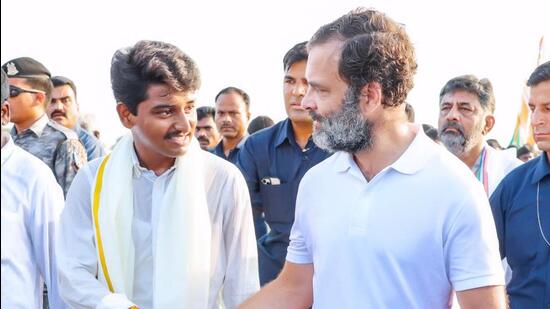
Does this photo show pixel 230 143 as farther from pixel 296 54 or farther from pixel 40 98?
pixel 296 54

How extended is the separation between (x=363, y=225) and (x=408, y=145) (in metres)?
0.32

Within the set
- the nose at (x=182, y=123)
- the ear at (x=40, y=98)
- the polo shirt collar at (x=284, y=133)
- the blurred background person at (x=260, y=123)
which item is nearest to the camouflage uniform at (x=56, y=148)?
the ear at (x=40, y=98)

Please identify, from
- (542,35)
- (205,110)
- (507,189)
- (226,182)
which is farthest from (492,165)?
(542,35)

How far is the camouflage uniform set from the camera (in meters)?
4.61

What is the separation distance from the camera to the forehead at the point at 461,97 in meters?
5.84

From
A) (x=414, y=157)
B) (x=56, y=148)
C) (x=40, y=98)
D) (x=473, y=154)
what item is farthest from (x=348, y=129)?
(x=473, y=154)

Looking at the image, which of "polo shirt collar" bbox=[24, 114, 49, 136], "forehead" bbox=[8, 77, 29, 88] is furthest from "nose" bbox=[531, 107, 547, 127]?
"forehead" bbox=[8, 77, 29, 88]

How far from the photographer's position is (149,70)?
9.22ft

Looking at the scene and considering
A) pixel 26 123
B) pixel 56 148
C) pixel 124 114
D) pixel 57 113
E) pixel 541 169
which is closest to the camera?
pixel 124 114

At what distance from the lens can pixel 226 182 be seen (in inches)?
115

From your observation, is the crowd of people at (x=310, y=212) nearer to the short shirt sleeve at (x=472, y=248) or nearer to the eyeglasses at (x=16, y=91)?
the short shirt sleeve at (x=472, y=248)

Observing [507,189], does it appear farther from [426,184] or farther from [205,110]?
[205,110]

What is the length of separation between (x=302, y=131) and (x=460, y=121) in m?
2.00

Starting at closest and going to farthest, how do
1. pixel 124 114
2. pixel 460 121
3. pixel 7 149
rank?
pixel 124 114
pixel 7 149
pixel 460 121
